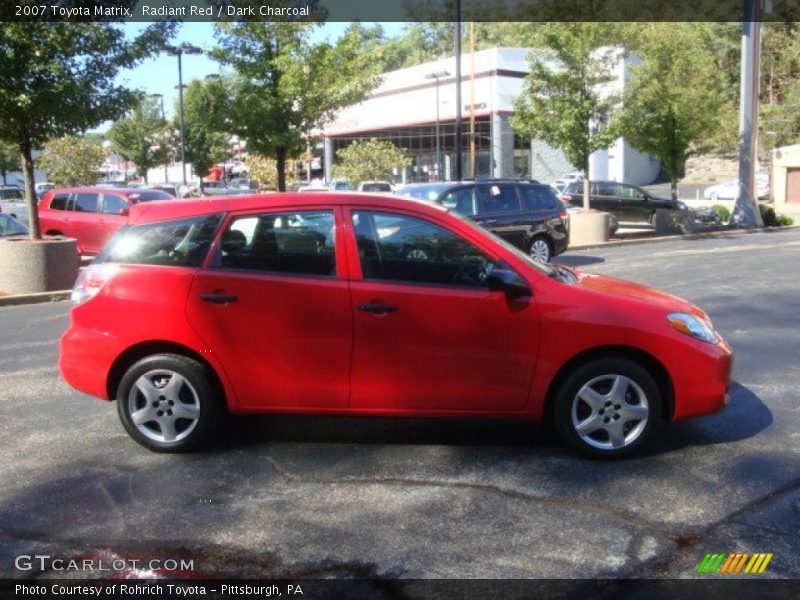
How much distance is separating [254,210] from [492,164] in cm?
4293

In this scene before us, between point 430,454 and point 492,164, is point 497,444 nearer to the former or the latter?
point 430,454

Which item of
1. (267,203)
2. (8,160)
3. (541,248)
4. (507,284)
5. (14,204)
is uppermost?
(8,160)

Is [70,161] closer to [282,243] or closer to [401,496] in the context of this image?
[282,243]

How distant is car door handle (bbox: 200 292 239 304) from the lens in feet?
16.8

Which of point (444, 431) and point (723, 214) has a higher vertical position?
point (723, 214)

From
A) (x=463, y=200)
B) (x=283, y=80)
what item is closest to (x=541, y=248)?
(x=463, y=200)

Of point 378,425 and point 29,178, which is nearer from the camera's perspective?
point 378,425

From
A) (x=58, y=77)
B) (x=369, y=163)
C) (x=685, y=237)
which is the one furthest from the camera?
(x=369, y=163)

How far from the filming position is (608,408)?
504 cm

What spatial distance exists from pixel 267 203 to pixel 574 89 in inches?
697

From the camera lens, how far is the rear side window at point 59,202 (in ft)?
58.8

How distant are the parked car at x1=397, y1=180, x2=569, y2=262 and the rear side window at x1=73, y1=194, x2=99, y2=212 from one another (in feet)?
22.8

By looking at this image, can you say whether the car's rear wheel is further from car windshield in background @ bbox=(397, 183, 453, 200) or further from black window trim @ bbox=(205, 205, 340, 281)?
black window trim @ bbox=(205, 205, 340, 281)

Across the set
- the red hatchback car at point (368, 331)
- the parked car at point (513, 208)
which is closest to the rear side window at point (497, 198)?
the parked car at point (513, 208)
